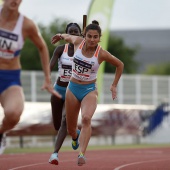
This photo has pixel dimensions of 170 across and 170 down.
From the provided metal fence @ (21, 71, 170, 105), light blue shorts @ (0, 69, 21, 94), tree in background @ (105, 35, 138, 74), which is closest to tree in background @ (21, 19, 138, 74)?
tree in background @ (105, 35, 138, 74)

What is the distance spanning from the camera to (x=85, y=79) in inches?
573

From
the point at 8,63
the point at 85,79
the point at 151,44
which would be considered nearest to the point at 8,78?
the point at 8,63

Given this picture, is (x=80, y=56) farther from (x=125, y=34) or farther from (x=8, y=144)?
(x=125, y=34)

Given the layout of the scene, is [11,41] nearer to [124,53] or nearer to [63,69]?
[63,69]

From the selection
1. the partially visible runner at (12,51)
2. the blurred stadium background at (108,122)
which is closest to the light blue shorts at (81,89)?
the partially visible runner at (12,51)

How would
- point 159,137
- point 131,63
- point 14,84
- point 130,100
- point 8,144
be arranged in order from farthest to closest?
1. point 131,63
2. point 130,100
3. point 159,137
4. point 8,144
5. point 14,84

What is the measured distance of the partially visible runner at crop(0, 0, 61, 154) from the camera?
449 inches

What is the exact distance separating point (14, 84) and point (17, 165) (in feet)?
17.3

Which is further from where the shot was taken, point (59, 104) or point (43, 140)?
point (43, 140)

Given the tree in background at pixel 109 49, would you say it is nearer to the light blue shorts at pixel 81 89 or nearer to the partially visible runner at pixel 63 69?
the partially visible runner at pixel 63 69

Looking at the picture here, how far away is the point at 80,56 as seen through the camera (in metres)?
14.4

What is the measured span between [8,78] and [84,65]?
294 centimetres

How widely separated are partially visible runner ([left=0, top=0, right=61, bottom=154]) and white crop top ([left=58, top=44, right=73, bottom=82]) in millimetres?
4044

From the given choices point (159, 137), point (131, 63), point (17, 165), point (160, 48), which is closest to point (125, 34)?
point (160, 48)
